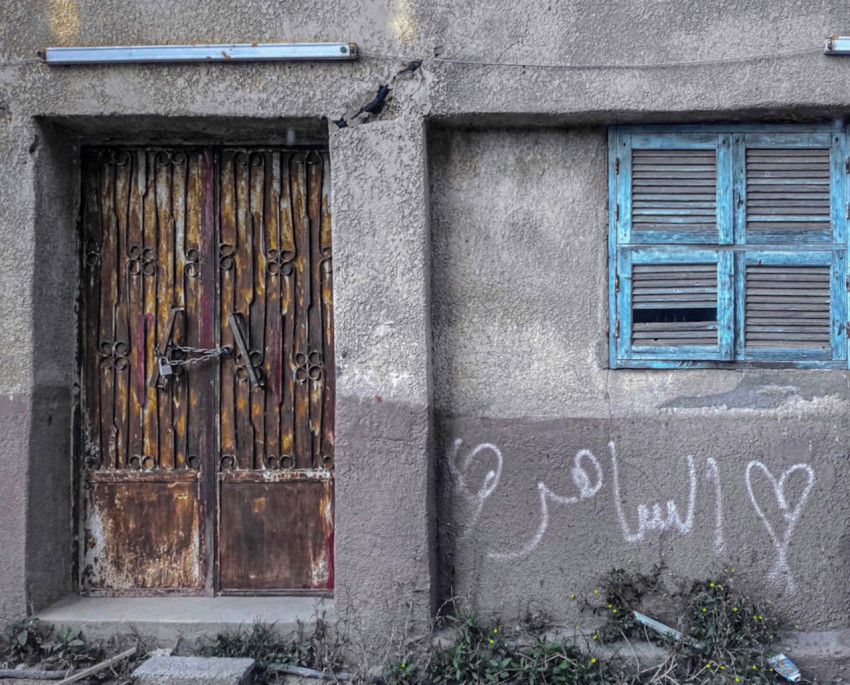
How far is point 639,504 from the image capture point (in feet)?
11.4

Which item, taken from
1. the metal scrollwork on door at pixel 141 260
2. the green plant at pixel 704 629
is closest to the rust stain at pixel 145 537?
the metal scrollwork on door at pixel 141 260

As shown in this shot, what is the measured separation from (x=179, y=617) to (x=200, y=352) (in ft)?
4.12

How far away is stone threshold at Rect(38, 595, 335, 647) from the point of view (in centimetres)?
339

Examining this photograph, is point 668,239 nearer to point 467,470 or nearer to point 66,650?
point 467,470

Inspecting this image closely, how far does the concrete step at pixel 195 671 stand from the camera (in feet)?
10.00

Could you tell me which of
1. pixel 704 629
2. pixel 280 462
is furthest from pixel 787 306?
pixel 280 462

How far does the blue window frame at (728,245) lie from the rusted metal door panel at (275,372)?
147cm

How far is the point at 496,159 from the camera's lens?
141 inches

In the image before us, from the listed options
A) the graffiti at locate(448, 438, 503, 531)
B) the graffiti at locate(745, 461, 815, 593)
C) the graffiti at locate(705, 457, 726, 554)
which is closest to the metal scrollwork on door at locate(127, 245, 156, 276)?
the graffiti at locate(448, 438, 503, 531)

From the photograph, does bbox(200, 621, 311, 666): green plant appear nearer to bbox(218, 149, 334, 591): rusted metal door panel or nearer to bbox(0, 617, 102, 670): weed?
→ bbox(218, 149, 334, 591): rusted metal door panel

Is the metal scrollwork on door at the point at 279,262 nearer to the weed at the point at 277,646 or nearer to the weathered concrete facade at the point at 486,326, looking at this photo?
the weathered concrete facade at the point at 486,326

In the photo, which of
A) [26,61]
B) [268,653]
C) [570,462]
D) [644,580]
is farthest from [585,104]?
[268,653]

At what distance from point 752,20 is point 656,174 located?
79 cm

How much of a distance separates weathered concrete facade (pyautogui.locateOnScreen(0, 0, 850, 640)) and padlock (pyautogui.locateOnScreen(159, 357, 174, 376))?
0.50 meters
